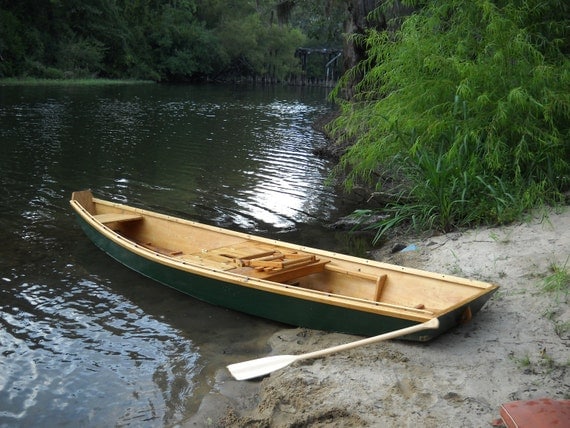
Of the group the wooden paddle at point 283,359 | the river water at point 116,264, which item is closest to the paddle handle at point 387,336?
the wooden paddle at point 283,359

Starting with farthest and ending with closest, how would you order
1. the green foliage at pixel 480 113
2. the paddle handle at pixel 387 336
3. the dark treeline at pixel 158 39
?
the dark treeline at pixel 158 39 → the green foliage at pixel 480 113 → the paddle handle at pixel 387 336

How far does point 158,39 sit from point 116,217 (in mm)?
47534

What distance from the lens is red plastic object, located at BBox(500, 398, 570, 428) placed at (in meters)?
3.76

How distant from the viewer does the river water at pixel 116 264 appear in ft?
17.7

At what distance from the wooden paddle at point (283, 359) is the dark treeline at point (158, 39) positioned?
846 inches

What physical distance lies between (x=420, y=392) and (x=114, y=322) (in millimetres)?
3405

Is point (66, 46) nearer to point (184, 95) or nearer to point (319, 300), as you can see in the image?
point (184, 95)

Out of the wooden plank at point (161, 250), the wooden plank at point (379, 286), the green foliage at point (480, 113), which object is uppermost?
the green foliage at point (480, 113)

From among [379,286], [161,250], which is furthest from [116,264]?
[379,286]

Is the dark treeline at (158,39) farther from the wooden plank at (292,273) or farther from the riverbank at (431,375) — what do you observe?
the riverbank at (431,375)

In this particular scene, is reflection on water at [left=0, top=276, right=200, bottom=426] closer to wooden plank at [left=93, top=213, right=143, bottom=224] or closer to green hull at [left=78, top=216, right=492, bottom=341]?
green hull at [left=78, top=216, right=492, bottom=341]

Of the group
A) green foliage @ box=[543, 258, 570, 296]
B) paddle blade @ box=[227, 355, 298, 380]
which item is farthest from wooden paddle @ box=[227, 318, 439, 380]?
green foliage @ box=[543, 258, 570, 296]

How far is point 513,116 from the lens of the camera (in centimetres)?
854

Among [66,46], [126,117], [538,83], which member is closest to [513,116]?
[538,83]
